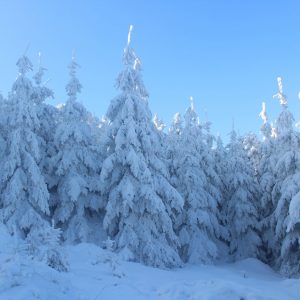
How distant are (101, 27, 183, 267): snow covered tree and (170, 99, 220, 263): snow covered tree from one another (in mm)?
5455

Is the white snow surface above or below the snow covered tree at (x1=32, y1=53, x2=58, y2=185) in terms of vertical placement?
below

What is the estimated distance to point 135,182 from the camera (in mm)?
25078

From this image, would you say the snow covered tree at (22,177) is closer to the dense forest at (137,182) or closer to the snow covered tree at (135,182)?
the dense forest at (137,182)

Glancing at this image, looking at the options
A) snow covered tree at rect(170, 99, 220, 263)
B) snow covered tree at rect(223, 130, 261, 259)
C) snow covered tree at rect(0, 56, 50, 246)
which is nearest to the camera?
snow covered tree at rect(0, 56, 50, 246)

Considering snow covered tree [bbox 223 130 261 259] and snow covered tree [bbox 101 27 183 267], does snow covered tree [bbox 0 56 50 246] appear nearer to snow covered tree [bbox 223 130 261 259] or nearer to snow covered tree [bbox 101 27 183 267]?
snow covered tree [bbox 101 27 183 267]

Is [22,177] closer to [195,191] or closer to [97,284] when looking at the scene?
[97,284]

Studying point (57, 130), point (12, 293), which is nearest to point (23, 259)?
point (12, 293)

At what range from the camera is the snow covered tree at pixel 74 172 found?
27422mm

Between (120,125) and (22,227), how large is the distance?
28.0 feet

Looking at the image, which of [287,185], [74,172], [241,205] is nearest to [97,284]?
[74,172]

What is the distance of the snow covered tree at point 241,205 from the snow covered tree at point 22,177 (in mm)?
17380

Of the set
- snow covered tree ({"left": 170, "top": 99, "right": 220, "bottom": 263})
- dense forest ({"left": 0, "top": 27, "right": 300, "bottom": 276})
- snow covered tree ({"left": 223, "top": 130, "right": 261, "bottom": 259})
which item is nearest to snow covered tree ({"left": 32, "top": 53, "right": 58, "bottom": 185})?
dense forest ({"left": 0, "top": 27, "right": 300, "bottom": 276})

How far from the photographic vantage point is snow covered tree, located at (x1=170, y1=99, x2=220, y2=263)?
104 ft

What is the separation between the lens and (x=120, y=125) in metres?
25.5
